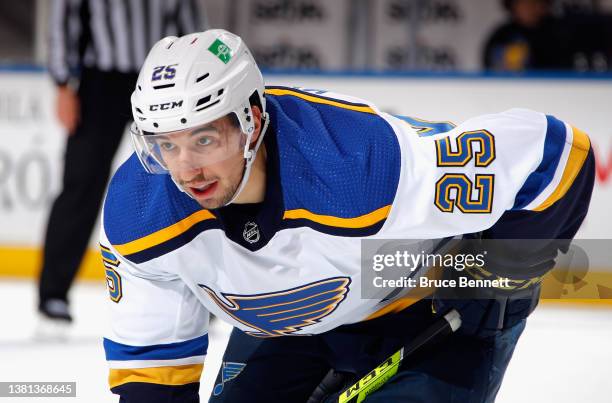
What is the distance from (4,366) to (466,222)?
186cm

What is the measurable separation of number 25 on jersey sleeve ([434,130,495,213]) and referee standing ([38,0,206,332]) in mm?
2190

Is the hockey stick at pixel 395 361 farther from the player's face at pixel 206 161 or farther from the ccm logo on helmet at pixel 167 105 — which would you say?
the ccm logo on helmet at pixel 167 105

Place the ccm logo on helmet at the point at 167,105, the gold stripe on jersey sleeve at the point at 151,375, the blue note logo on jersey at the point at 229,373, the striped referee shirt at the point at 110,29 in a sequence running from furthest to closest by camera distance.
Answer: the striped referee shirt at the point at 110,29, the blue note logo on jersey at the point at 229,373, the gold stripe on jersey sleeve at the point at 151,375, the ccm logo on helmet at the point at 167,105

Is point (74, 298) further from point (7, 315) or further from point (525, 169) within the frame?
point (525, 169)

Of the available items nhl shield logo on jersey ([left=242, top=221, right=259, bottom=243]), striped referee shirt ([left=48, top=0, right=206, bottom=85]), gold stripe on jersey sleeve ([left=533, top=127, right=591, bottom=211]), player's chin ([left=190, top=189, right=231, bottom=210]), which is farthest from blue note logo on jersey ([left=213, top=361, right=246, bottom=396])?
striped referee shirt ([left=48, top=0, right=206, bottom=85])

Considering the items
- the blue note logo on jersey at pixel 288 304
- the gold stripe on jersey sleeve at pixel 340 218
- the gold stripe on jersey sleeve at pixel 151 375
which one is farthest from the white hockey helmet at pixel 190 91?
the gold stripe on jersey sleeve at pixel 151 375

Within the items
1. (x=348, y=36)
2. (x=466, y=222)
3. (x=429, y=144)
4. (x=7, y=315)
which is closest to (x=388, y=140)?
(x=429, y=144)

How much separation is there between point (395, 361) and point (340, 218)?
422 millimetres

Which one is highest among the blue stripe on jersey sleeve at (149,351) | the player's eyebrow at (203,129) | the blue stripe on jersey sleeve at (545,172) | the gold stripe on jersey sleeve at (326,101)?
the player's eyebrow at (203,129)

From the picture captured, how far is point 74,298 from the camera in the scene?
4.49 m

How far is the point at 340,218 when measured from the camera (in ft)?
6.07

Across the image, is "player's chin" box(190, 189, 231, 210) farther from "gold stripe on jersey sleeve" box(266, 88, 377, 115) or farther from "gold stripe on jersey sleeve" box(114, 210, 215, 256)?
"gold stripe on jersey sleeve" box(266, 88, 377, 115)

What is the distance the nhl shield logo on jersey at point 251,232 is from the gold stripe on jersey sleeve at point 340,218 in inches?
2.3

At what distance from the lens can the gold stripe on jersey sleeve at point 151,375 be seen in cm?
195
